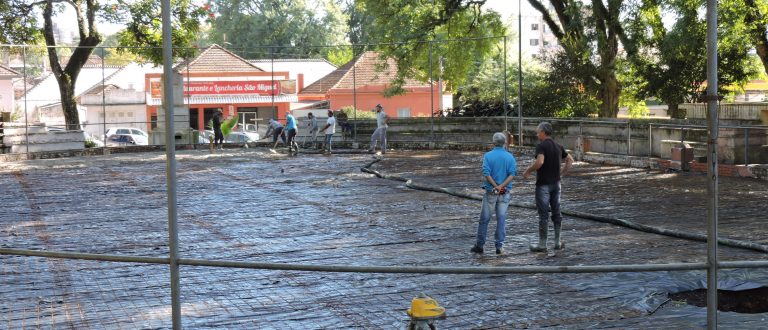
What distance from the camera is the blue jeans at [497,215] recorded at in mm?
12797

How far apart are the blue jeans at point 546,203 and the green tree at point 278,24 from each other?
67.9 m

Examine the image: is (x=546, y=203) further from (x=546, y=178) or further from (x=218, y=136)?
(x=218, y=136)

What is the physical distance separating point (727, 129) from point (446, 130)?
48.0 feet

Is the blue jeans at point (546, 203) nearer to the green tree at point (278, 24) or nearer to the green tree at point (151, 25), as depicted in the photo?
the green tree at point (151, 25)

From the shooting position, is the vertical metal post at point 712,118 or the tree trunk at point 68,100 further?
the tree trunk at point 68,100

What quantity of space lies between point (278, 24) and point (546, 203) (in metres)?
69.7

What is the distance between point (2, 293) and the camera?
1062cm

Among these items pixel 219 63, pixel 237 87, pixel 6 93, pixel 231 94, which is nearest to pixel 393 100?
pixel 237 87

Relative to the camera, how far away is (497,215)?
12.9 metres

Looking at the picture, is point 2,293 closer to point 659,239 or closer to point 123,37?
point 659,239

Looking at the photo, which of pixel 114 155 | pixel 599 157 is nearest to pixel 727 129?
pixel 599 157

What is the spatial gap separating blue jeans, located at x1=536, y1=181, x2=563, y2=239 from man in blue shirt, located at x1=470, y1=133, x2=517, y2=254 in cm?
45

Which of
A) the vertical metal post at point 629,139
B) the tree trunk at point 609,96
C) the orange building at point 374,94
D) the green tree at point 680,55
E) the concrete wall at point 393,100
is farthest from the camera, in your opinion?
the concrete wall at point 393,100

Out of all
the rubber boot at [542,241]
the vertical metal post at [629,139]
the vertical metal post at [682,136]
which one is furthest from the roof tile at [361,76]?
the rubber boot at [542,241]
